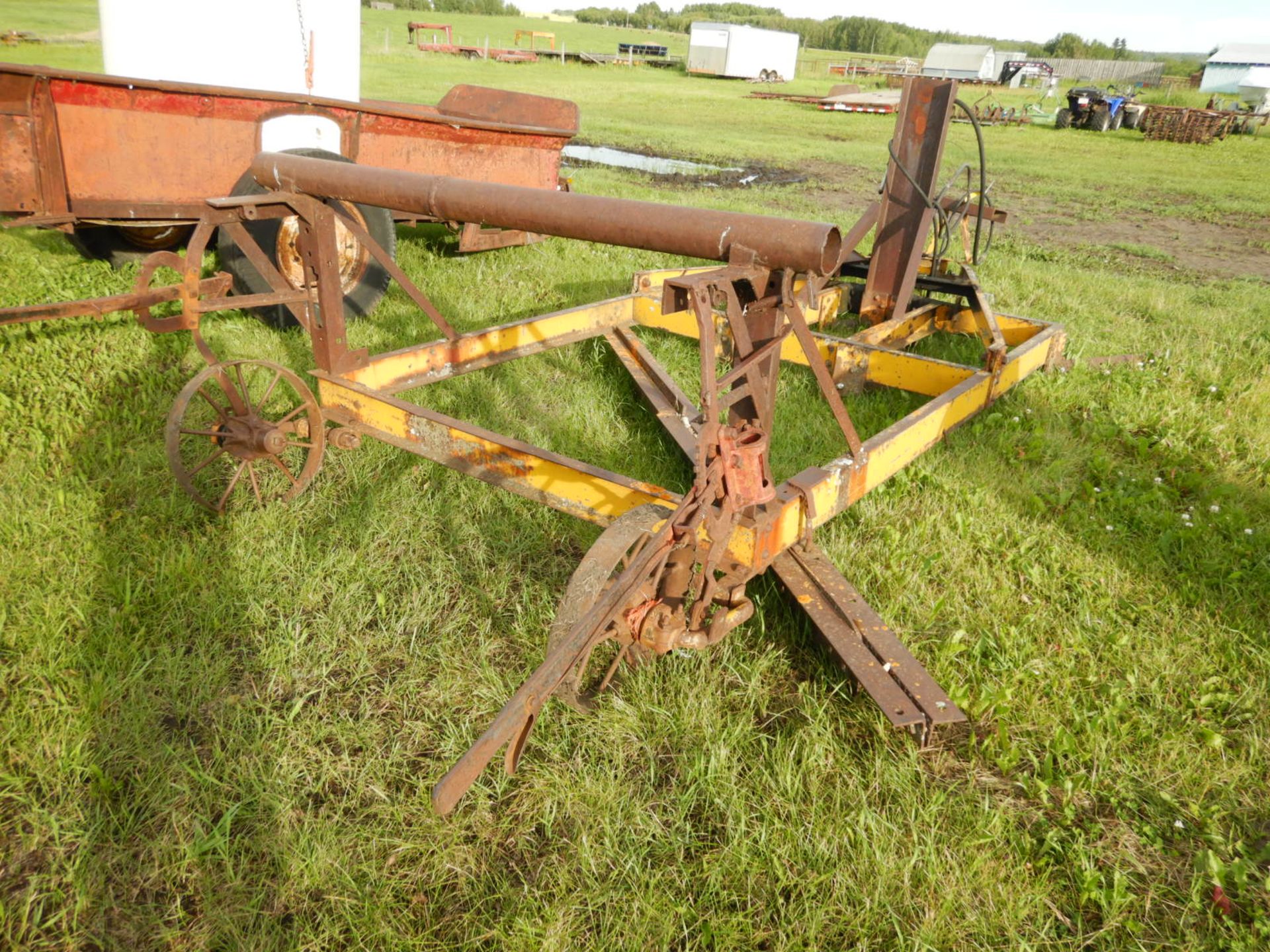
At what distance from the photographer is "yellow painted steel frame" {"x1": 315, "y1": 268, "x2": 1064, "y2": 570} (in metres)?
2.81

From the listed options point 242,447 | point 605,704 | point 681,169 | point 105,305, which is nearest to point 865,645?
point 605,704

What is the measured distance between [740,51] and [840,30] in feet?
255

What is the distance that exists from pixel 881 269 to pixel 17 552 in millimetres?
4851

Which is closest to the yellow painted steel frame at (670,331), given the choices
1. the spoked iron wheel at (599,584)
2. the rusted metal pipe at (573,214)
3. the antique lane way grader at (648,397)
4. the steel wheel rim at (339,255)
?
the antique lane way grader at (648,397)

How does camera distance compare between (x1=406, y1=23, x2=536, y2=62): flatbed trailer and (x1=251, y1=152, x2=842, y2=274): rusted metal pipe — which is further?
(x1=406, y1=23, x2=536, y2=62): flatbed trailer

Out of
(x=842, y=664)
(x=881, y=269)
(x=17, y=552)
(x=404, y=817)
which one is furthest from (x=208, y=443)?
(x=881, y=269)

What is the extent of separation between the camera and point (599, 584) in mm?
2102

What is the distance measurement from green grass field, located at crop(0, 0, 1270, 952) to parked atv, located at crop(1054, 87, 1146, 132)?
25.6 metres

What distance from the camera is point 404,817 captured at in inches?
88.8

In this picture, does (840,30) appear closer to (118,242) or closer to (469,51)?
(469,51)

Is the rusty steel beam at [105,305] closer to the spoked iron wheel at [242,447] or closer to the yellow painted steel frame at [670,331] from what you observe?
the spoked iron wheel at [242,447]

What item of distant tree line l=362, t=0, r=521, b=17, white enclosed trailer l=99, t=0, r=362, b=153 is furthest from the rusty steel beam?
distant tree line l=362, t=0, r=521, b=17

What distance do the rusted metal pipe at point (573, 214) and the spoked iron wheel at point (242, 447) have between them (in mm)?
808

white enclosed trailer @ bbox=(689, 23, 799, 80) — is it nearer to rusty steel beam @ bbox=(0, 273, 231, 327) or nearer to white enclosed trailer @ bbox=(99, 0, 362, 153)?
white enclosed trailer @ bbox=(99, 0, 362, 153)
